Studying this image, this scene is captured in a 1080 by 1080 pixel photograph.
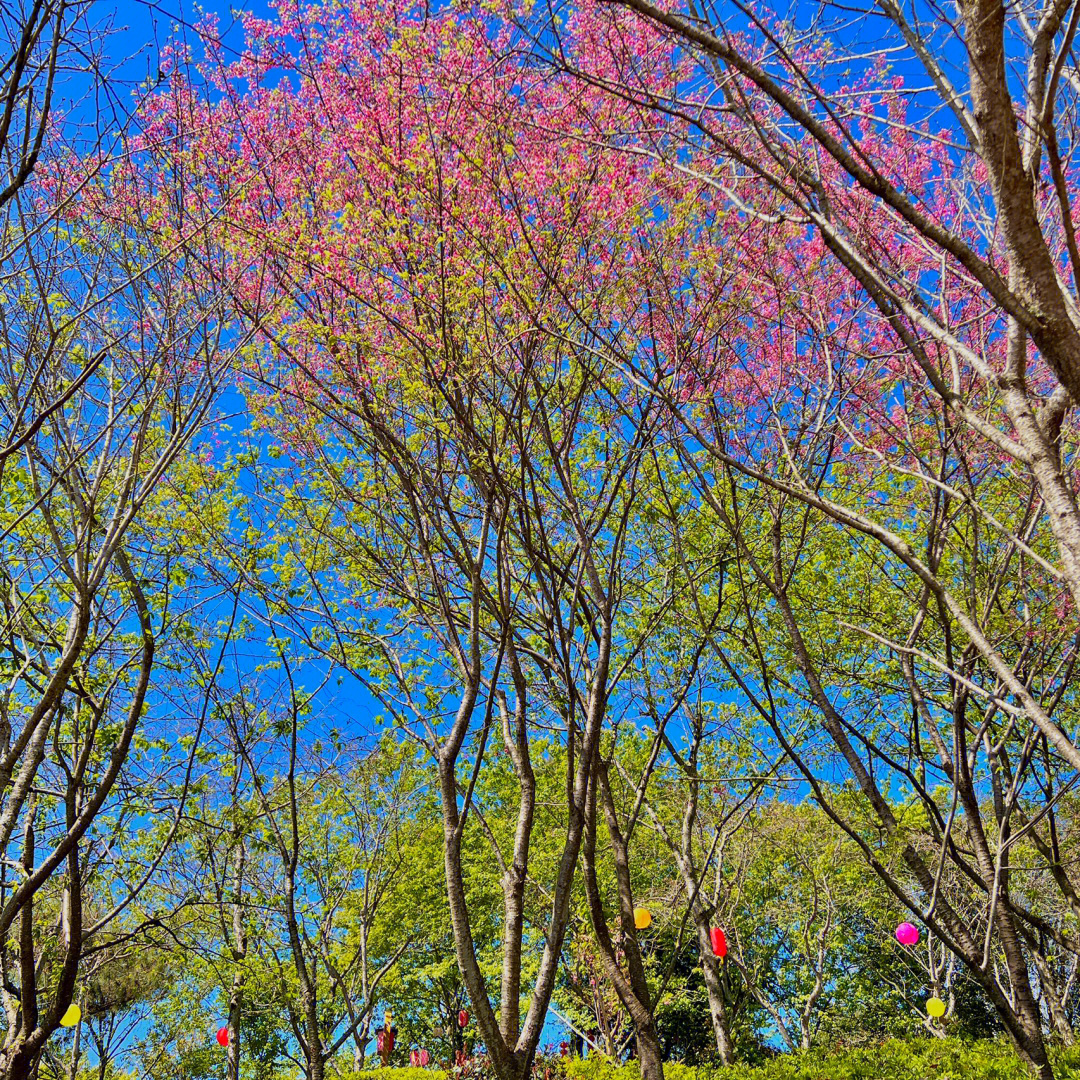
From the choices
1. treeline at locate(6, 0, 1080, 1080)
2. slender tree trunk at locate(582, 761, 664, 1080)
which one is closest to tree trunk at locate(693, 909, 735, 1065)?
treeline at locate(6, 0, 1080, 1080)

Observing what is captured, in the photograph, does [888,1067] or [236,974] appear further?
[236,974]

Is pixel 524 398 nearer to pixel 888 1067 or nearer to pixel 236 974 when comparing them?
pixel 888 1067

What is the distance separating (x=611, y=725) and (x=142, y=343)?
243 inches

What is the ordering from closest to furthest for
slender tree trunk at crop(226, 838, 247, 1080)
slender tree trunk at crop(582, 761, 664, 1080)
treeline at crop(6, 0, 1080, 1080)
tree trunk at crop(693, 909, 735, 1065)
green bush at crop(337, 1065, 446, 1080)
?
treeline at crop(6, 0, 1080, 1080) < slender tree trunk at crop(582, 761, 664, 1080) < tree trunk at crop(693, 909, 735, 1065) < slender tree trunk at crop(226, 838, 247, 1080) < green bush at crop(337, 1065, 446, 1080)

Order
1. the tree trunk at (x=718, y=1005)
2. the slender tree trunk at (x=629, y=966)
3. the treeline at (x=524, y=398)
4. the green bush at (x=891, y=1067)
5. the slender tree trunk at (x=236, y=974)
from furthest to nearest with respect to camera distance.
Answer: the slender tree trunk at (x=236, y=974)
the tree trunk at (x=718, y=1005)
the green bush at (x=891, y=1067)
the slender tree trunk at (x=629, y=966)
the treeline at (x=524, y=398)

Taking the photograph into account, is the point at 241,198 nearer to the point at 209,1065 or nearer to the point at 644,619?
the point at 644,619

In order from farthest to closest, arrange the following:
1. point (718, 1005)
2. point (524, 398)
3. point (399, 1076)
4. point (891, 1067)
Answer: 1. point (399, 1076)
2. point (718, 1005)
3. point (891, 1067)
4. point (524, 398)

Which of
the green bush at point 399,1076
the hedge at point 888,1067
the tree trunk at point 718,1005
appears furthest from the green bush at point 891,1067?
the green bush at point 399,1076

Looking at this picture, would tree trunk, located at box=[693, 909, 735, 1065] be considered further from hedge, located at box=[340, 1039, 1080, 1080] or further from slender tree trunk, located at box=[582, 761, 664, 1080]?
slender tree trunk, located at box=[582, 761, 664, 1080]

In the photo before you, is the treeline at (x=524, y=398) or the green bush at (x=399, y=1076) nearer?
the treeline at (x=524, y=398)

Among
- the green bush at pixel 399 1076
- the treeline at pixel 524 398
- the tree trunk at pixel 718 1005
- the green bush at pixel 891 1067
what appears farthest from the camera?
the green bush at pixel 399 1076

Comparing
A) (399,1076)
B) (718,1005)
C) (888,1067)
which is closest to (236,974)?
(399,1076)

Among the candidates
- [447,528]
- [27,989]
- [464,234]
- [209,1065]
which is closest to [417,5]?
[464,234]

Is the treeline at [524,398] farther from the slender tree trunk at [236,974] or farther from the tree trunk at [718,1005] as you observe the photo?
the tree trunk at [718,1005]
